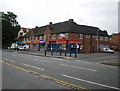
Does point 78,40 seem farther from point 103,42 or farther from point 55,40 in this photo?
point 103,42

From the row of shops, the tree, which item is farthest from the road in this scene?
the tree

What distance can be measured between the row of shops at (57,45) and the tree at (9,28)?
43.0 ft

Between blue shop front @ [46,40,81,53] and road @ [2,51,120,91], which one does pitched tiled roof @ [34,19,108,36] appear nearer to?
blue shop front @ [46,40,81,53]

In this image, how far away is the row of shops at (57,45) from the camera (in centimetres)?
4059

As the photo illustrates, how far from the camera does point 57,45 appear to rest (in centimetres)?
4459

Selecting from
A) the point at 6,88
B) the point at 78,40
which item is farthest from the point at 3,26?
the point at 6,88

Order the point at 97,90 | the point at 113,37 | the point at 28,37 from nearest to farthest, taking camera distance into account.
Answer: the point at 97,90, the point at 28,37, the point at 113,37

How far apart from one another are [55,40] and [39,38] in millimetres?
10833

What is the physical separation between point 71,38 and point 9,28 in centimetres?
3789

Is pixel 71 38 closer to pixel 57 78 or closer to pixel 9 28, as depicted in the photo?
pixel 57 78

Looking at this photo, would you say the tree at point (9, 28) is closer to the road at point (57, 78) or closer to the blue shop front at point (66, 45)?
the blue shop front at point (66, 45)

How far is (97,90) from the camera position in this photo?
6.46 meters

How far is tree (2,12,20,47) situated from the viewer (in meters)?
67.1

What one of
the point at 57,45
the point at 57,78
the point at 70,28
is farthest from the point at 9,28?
the point at 57,78
